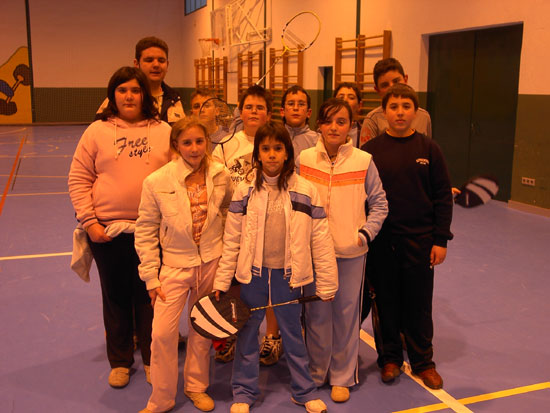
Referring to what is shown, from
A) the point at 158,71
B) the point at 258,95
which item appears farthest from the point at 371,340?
the point at 158,71

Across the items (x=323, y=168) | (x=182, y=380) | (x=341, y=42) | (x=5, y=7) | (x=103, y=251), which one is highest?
(x=5, y=7)

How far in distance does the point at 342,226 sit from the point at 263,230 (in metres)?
0.45

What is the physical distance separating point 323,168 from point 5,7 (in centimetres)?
2267

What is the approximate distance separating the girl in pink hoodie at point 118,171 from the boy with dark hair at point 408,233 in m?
1.28

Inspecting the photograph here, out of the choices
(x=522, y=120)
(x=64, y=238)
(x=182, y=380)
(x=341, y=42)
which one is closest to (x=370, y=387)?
(x=182, y=380)

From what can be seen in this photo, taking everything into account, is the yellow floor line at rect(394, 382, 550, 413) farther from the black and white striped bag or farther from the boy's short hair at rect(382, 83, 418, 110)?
the boy's short hair at rect(382, 83, 418, 110)

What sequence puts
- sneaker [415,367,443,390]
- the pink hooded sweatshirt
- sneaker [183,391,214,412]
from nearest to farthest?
sneaker [183,391,214,412]
the pink hooded sweatshirt
sneaker [415,367,443,390]

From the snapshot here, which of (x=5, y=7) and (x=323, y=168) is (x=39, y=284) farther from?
(x=5, y=7)

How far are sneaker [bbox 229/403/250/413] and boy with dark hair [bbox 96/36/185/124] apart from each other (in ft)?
5.78

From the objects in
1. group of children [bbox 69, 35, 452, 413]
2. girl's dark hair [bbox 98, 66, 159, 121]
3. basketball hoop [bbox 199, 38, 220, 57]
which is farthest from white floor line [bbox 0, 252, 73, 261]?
basketball hoop [bbox 199, 38, 220, 57]

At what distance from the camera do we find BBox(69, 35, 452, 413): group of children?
2725mm

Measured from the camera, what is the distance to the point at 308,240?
2697 millimetres

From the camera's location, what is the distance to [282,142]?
106 inches

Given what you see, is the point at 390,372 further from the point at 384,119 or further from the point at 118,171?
the point at 118,171
